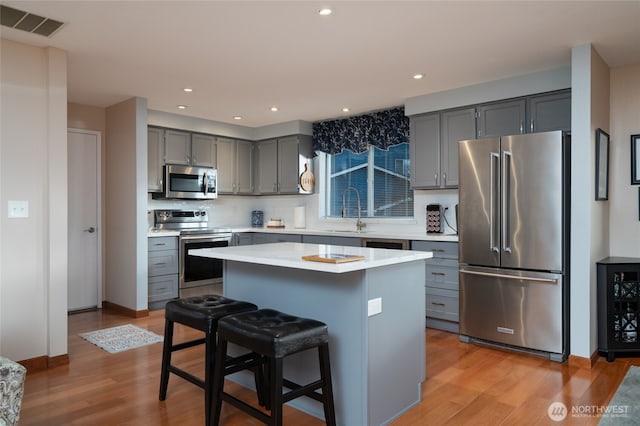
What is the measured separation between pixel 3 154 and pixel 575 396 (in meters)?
4.33

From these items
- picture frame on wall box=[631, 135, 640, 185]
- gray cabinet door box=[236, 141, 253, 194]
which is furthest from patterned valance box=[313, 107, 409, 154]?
picture frame on wall box=[631, 135, 640, 185]

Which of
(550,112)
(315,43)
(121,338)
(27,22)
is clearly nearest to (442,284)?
(550,112)

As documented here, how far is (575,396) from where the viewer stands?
2768mm

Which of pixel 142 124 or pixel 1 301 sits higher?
pixel 142 124

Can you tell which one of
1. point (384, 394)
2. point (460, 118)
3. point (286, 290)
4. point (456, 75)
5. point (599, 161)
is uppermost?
point (456, 75)

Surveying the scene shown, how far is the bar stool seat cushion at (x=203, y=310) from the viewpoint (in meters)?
2.46

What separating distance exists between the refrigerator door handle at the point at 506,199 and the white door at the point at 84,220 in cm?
456

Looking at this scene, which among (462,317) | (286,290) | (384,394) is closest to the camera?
(384,394)

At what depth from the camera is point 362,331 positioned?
2293mm

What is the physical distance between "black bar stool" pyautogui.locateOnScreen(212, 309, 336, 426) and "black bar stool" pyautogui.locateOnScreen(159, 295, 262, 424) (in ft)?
0.42

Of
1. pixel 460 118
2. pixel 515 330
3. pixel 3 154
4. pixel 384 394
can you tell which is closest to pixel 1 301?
pixel 3 154

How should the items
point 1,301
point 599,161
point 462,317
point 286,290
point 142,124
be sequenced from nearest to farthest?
1. point 286,290
2. point 1,301
3. point 599,161
4. point 462,317
5. point 142,124

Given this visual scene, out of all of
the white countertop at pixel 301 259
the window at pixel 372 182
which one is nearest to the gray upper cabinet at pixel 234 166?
the window at pixel 372 182

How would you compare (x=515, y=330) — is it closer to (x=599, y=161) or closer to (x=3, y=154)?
(x=599, y=161)
